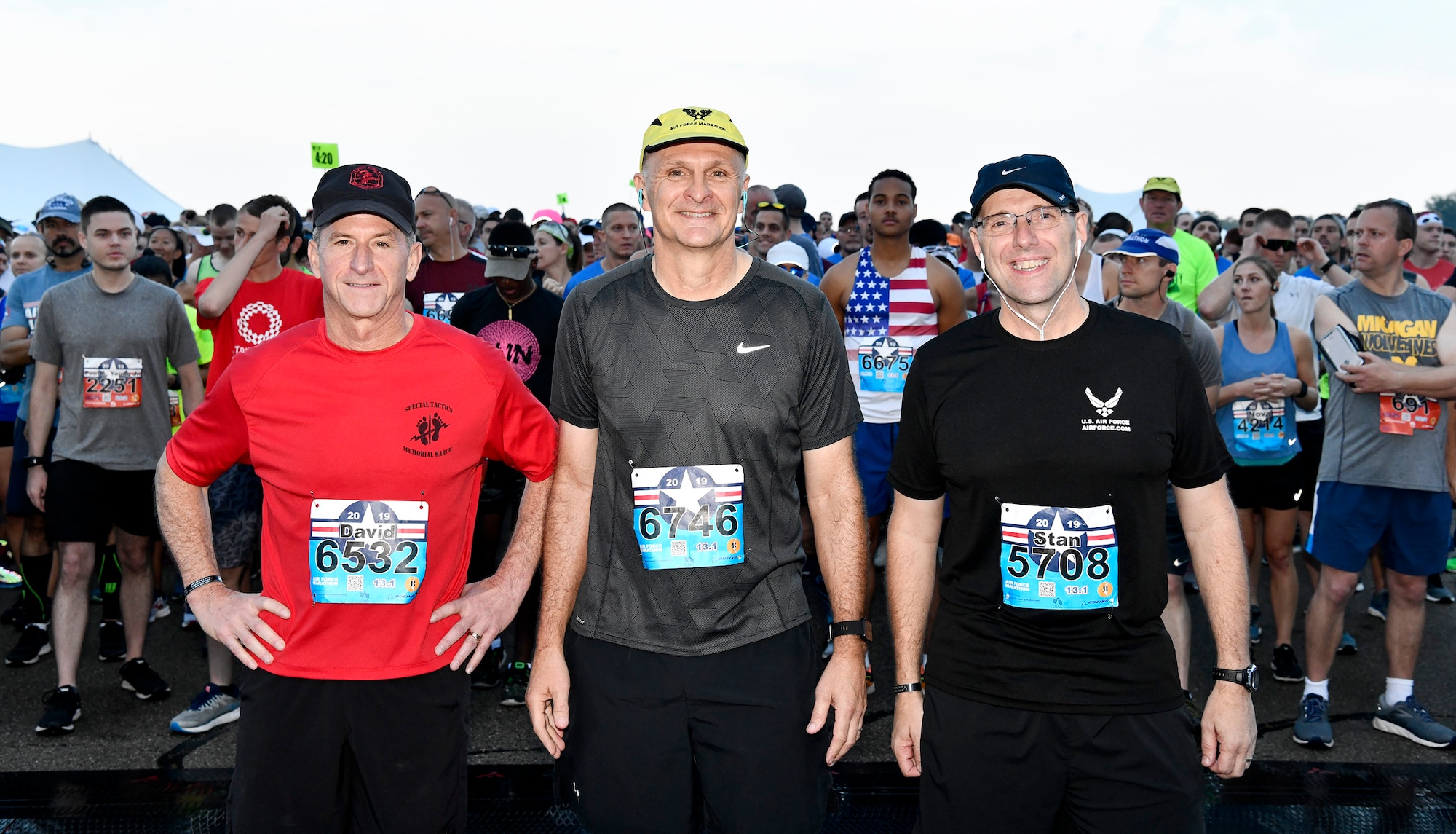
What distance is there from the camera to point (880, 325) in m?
5.60

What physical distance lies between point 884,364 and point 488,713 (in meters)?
2.74

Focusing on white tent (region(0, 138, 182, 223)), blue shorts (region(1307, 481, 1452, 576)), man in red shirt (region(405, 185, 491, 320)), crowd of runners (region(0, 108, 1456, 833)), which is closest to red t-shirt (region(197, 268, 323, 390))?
man in red shirt (region(405, 185, 491, 320))

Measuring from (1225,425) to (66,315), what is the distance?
592cm

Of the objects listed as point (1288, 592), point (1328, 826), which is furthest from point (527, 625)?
point (1288, 592)

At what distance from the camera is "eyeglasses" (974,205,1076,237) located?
241 centimetres

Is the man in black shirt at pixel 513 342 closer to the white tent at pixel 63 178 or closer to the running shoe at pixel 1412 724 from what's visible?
the running shoe at pixel 1412 724

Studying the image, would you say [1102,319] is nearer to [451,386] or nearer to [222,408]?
[451,386]

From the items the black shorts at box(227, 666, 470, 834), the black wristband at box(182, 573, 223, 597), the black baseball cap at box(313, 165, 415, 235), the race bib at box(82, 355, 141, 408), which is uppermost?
the black baseball cap at box(313, 165, 415, 235)

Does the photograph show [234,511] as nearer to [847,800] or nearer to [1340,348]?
[847,800]

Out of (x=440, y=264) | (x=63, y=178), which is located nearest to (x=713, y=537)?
(x=440, y=264)

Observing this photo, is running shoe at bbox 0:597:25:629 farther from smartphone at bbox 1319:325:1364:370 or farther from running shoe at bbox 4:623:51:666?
smartphone at bbox 1319:325:1364:370

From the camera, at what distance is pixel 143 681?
5086 mm

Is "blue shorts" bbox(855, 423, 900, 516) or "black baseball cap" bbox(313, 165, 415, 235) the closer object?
"black baseball cap" bbox(313, 165, 415, 235)

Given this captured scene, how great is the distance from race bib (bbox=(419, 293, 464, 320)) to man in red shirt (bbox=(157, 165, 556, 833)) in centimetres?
336
